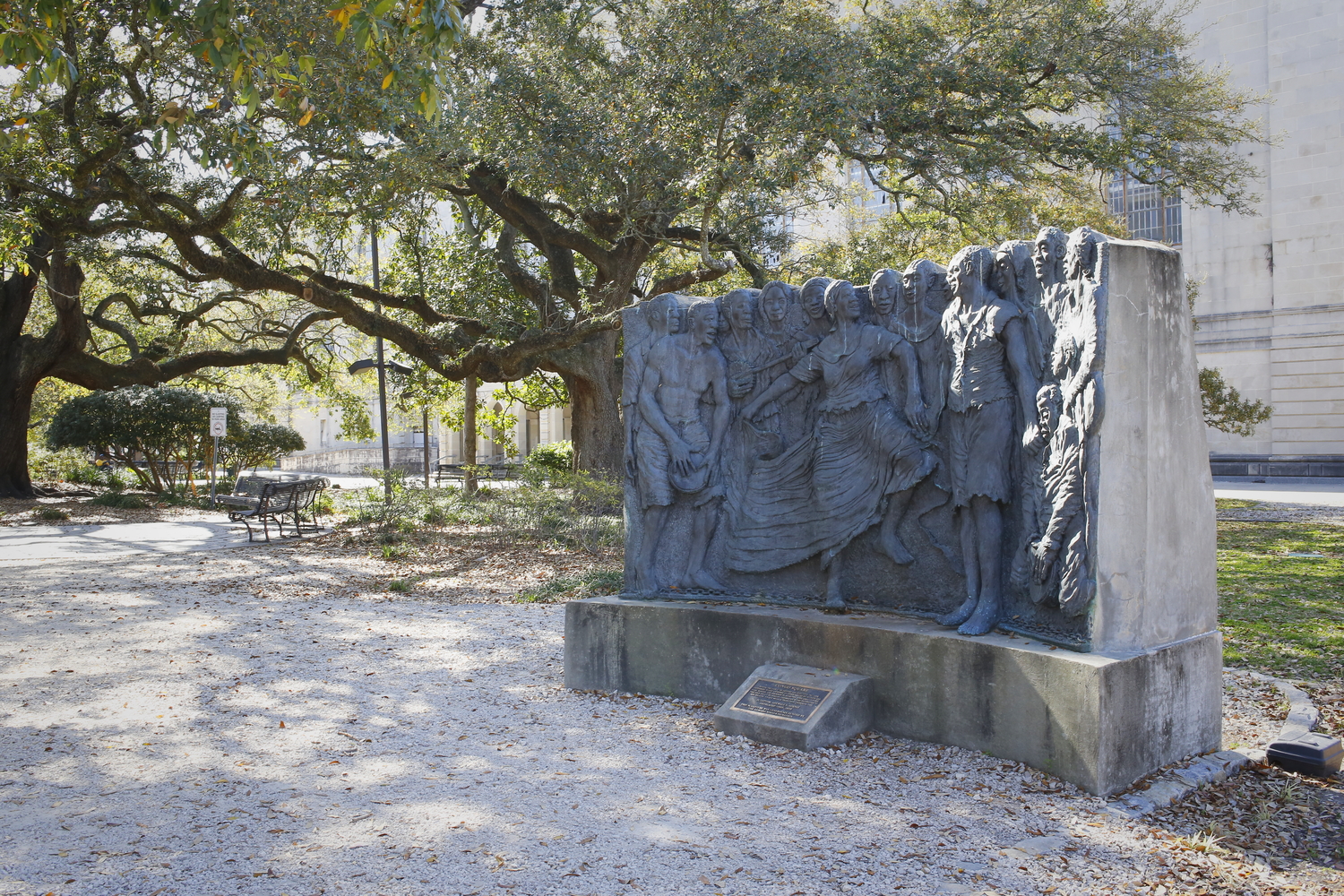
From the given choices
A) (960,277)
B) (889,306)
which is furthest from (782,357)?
(960,277)

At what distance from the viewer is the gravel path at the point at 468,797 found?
12.3 ft

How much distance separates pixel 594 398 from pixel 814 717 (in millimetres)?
12829

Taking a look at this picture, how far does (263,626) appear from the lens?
8.86 m

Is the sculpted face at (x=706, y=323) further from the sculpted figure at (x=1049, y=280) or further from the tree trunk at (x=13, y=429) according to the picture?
the tree trunk at (x=13, y=429)

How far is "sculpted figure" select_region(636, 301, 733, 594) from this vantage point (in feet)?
21.6

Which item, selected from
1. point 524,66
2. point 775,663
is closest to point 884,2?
point 524,66

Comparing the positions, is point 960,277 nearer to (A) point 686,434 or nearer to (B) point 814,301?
(B) point 814,301

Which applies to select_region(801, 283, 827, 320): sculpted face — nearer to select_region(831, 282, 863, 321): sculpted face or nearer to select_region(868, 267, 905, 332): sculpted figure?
select_region(831, 282, 863, 321): sculpted face

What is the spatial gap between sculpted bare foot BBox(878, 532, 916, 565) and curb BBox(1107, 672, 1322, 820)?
1789 mm

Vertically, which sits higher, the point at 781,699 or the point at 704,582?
the point at 704,582

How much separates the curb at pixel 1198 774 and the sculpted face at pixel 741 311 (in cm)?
361

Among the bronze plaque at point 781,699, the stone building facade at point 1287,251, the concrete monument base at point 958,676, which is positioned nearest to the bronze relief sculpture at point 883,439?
the concrete monument base at point 958,676

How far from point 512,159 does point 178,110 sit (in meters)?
6.17

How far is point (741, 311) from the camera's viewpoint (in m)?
6.60
